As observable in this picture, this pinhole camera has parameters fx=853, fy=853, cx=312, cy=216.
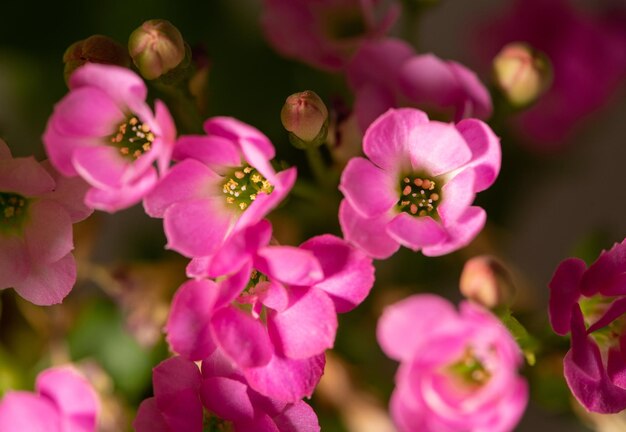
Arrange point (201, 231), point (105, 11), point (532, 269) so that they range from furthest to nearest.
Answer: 1. point (532, 269)
2. point (105, 11)
3. point (201, 231)

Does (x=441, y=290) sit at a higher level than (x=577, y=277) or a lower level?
lower

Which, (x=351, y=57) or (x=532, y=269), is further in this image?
(x=532, y=269)

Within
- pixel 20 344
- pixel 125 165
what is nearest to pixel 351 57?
pixel 125 165

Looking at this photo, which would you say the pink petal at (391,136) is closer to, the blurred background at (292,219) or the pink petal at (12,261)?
the blurred background at (292,219)

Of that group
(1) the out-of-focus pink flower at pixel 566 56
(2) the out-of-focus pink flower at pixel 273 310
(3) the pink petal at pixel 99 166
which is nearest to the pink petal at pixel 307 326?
(2) the out-of-focus pink flower at pixel 273 310

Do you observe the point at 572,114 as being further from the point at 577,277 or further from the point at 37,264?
the point at 37,264

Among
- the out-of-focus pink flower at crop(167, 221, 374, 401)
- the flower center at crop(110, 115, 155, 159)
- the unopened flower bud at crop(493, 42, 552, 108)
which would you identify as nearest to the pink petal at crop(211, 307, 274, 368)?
the out-of-focus pink flower at crop(167, 221, 374, 401)
